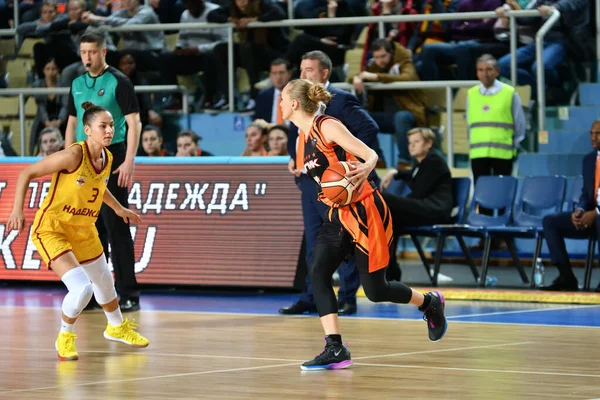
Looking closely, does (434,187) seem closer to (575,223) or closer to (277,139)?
(575,223)

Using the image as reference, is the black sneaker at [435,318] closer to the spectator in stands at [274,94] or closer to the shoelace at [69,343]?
the shoelace at [69,343]

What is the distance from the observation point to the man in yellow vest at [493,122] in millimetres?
15008

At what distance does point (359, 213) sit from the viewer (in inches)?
317

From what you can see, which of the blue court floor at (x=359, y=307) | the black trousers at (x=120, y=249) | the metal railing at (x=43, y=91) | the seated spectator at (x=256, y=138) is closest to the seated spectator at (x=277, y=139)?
the seated spectator at (x=256, y=138)

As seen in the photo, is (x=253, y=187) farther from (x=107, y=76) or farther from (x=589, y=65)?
(x=589, y=65)

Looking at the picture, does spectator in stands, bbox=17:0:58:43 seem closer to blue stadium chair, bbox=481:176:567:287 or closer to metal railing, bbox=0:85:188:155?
A: metal railing, bbox=0:85:188:155

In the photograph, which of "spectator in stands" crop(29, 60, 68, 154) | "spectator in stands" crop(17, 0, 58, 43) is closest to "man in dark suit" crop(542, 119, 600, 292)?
"spectator in stands" crop(29, 60, 68, 154)

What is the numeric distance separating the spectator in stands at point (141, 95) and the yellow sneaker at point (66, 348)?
8.66m

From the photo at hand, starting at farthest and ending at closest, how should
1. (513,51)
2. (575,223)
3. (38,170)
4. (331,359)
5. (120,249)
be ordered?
1. (513,51)
2. (575,223)
3. (120,249)
4. (38,170)
5. (331,359)

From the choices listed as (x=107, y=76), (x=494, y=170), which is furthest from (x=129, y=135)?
(x=494, y=170)

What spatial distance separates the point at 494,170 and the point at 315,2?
4.04 m

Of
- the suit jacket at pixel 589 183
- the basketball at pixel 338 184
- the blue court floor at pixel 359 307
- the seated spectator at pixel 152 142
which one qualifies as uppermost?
the basketball at pixel 338 184

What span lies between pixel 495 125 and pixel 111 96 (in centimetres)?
548

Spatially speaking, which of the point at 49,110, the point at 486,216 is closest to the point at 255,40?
the point at 49,110
